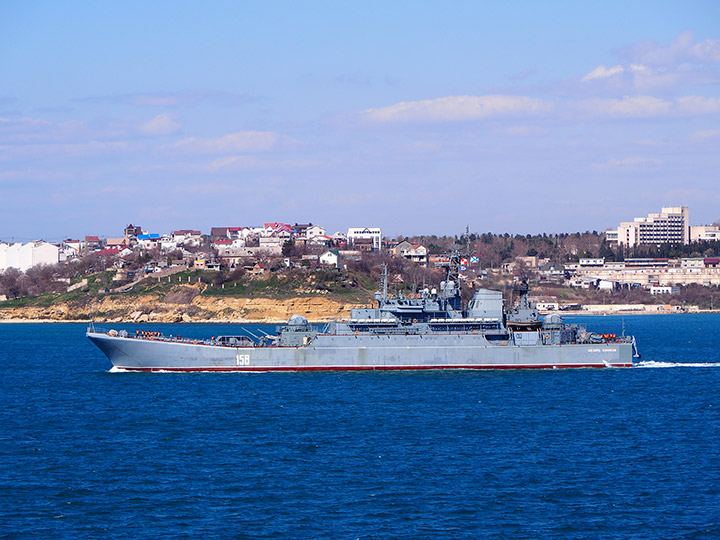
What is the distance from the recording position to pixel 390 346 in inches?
2183

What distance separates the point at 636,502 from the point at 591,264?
16706cm

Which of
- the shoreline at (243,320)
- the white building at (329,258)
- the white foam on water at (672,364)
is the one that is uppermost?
the white building at (329,258)

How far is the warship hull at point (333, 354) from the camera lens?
55281 mm

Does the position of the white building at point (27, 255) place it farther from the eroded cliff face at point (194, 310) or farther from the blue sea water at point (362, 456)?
the blue sea water at point (362, 456)

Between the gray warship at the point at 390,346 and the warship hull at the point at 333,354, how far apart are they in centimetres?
6

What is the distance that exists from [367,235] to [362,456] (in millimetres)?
160391

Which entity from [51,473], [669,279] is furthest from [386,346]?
[669,279]

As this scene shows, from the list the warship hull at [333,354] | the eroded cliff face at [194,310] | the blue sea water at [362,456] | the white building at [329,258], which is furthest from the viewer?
the white building at [329,258]

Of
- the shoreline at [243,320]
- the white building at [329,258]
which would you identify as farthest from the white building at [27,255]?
the white building at [329,258]

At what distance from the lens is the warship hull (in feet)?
181

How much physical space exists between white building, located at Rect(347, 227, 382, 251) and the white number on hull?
131m

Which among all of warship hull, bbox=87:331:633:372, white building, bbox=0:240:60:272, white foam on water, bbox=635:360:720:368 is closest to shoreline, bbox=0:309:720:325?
white foam on water, bbox=635:360:720:368

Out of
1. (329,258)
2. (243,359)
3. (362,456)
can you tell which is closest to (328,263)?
(329,258)

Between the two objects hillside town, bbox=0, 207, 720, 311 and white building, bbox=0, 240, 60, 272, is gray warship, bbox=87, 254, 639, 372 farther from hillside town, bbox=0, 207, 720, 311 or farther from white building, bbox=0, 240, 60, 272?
white building, bbox=0, 240, 60, 272
